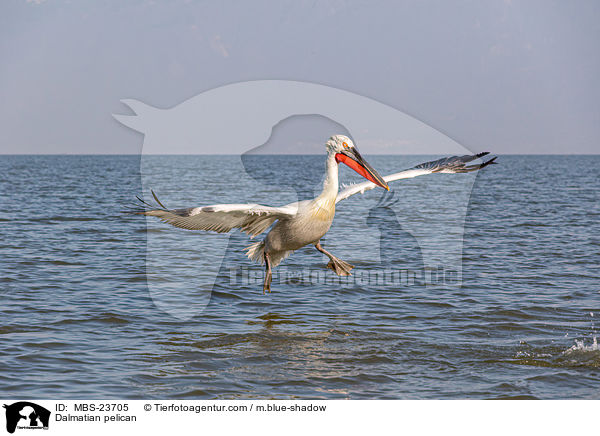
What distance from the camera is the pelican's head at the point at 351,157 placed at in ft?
31.7

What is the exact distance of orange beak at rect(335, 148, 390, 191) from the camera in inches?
380

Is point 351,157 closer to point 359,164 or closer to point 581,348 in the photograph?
point 359,164

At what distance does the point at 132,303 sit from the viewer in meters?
11.8

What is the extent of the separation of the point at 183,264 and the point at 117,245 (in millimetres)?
3355

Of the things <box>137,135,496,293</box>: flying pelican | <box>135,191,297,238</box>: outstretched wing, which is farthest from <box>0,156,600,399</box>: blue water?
<box>135,191,297,238</box>: outstretched wing

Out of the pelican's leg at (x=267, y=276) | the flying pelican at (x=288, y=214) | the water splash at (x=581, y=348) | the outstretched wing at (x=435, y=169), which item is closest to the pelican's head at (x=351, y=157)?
the flying pelican at (x=288, y=214)

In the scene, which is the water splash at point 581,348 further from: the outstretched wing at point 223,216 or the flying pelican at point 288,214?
the outstretched wing at point 223,216

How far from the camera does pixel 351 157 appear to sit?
9.74m

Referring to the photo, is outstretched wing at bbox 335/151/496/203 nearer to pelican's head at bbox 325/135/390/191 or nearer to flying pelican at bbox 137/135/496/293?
flying pelican at bbox 137/135/496/293
